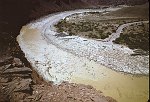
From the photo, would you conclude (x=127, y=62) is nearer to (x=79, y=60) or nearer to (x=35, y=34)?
(x=79, y=60)

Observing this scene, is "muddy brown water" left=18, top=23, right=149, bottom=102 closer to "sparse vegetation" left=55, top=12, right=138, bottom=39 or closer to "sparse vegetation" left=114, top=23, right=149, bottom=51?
"sparse vegetation" left=114, top=23, right=149, bottom=51

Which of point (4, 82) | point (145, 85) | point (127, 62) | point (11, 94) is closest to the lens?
point (11, 94)

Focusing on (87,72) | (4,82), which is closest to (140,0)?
(87,72)

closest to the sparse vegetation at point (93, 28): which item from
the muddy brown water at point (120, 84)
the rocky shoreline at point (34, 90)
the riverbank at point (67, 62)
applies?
the riverbank at point (67, 62)

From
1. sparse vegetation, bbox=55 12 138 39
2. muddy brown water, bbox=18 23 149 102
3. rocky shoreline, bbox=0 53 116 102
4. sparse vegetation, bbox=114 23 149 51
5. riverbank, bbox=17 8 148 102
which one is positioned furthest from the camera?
sparse vegetation, bbox=55 12 138 39

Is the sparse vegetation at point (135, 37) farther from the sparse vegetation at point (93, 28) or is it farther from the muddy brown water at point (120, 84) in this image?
→ the muddy brown water at point (120, 84)

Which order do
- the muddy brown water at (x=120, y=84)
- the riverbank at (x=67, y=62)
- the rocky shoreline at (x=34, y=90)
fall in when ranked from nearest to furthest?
the rocky shoreline at (x=34, y=90) < the muddy brown water at (x=120, y=84) < the riverbank at (x=67, y=62)

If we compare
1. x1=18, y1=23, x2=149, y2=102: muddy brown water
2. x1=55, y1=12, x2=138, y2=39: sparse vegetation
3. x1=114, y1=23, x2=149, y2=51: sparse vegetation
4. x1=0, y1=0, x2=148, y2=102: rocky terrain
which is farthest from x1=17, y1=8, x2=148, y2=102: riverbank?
x1=55, y1=12, x2=138, y2=39: sparse vegetation

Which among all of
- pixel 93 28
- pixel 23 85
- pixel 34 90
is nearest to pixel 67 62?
pixel 34 90
